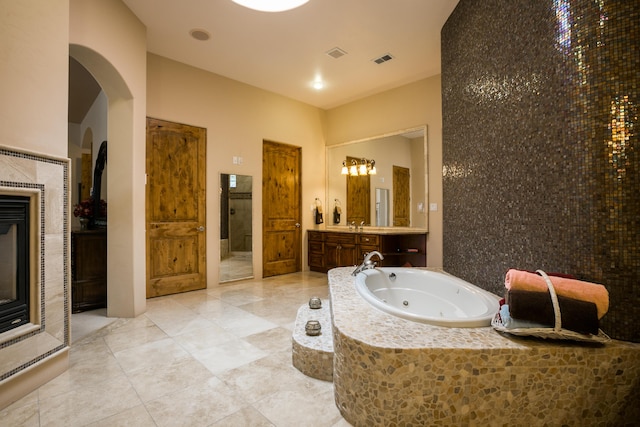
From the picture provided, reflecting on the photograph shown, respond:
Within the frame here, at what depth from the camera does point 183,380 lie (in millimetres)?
1915

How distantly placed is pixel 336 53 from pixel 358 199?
7.79 feet

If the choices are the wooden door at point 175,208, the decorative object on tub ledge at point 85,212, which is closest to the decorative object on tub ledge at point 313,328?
the wooden door at point 175,208

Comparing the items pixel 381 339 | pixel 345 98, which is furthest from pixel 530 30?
pixel 345 98

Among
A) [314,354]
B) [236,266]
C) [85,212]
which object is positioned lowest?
[314,354]

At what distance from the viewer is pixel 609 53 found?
1520 millimetres

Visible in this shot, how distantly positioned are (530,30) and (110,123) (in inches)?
144

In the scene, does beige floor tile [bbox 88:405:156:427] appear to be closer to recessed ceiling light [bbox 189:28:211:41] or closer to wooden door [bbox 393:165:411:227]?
recessed ceiling light [bbox 189:28:211:41]

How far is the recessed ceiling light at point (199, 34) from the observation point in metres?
3.37

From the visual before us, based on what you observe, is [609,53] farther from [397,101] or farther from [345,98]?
[345,98]

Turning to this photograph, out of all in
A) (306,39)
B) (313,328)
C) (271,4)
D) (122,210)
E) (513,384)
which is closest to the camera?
(513,384)

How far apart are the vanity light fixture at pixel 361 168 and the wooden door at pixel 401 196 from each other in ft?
1.41

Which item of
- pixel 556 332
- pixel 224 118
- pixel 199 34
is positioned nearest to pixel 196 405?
pixel 556 332

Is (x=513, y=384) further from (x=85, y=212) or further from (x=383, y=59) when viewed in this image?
(x=85, y=212)

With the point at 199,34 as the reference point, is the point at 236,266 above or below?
below
